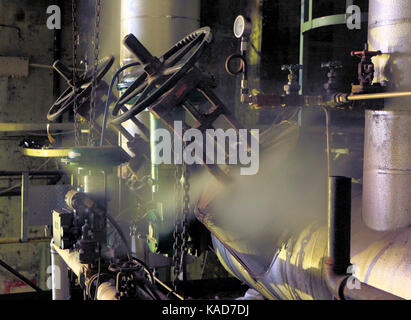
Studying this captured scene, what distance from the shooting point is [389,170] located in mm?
2117

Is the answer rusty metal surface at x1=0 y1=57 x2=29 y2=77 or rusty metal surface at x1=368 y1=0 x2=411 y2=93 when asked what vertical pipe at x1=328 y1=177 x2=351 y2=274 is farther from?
rusty metal surface at x1=0 y1=57 x2=29 y2=77

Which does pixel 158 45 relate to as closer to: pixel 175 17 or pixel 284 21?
pixel 175 17

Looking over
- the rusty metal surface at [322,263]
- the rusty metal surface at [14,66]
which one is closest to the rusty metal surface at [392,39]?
the rusty metal surface at [322,263]

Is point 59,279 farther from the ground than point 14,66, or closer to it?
closer to it

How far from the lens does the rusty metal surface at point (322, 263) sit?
190 centimetres

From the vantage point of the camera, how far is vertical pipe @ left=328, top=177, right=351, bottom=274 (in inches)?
60.9

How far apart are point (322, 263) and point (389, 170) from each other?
49cm

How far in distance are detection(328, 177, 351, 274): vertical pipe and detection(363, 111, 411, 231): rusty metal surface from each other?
60cm

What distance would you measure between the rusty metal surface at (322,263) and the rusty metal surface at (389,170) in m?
0.07

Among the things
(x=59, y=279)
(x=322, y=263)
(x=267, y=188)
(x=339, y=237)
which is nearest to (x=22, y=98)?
(x=59, y=279)

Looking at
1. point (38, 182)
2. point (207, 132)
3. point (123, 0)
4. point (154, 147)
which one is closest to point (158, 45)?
point (123, 0)

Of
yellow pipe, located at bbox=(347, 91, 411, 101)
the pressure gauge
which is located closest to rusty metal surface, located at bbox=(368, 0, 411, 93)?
yellow pipe, located at bbox=(347, 91, 411, 101)

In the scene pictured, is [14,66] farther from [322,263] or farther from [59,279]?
[322,263]

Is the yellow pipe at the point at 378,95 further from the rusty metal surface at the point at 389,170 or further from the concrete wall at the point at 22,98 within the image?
the concrete wall at the point at 22,98
